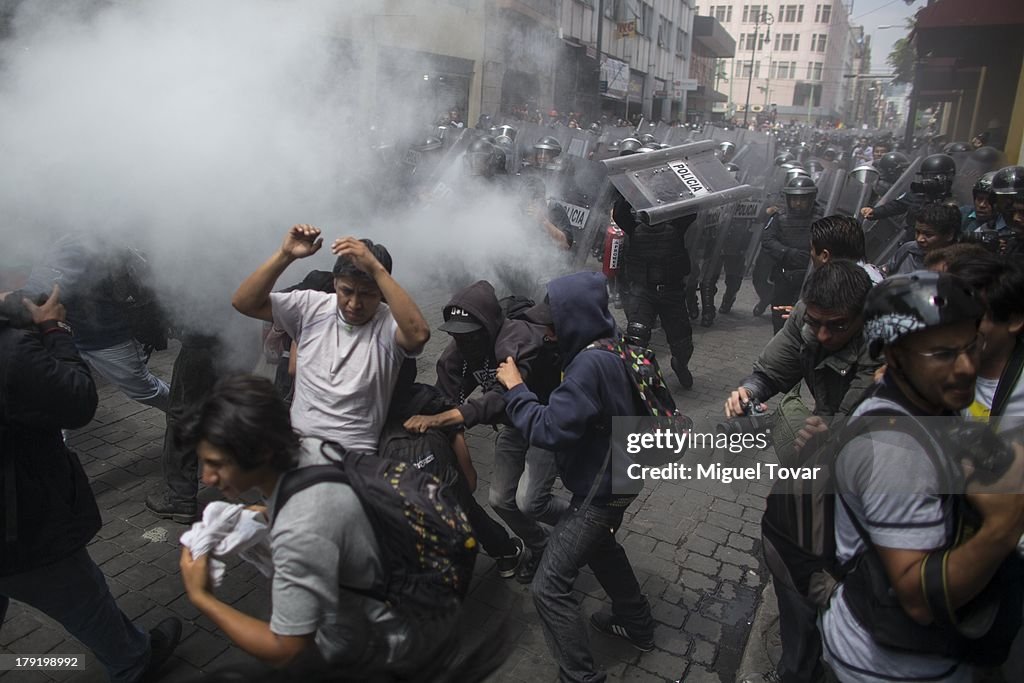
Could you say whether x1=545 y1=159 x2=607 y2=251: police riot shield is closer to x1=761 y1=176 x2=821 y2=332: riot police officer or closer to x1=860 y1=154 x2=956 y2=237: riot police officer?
x1=761 y1=176 x2=821 y2=332: riot police officer

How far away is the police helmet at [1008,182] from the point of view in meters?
4.92

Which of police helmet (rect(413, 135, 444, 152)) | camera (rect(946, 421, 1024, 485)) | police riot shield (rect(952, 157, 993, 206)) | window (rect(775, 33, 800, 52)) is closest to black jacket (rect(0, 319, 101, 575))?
camera (rect(946, 421, 1024, 485))

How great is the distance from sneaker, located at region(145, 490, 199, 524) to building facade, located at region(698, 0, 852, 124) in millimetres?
63676

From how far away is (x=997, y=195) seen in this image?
16.3 feet

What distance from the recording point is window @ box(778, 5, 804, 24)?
64375 mm

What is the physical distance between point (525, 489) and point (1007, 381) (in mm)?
1870

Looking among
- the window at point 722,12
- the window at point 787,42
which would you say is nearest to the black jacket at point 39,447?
the window at point 722,12

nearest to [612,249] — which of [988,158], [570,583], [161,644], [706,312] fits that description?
[706,312]

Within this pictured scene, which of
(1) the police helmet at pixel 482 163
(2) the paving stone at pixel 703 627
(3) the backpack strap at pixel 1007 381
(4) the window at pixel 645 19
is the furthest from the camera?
(4) the window at pixel 645 19

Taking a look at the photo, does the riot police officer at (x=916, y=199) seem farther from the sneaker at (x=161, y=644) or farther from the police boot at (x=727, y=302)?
the sneaker at (x=161, y=644)

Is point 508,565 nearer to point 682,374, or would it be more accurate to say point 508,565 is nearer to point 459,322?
point 459,322

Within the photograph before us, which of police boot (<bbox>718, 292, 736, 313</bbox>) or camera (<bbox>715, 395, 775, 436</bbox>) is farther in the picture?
police boot (<bbox>718, 292, 736, 313</bbox>)

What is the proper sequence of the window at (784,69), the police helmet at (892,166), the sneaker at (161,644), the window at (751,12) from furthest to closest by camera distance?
the window at (784,69), the window at (751,12), the police helmet at (892,166), the sneaker at (161,644)

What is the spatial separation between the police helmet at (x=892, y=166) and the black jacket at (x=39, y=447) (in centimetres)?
1175
